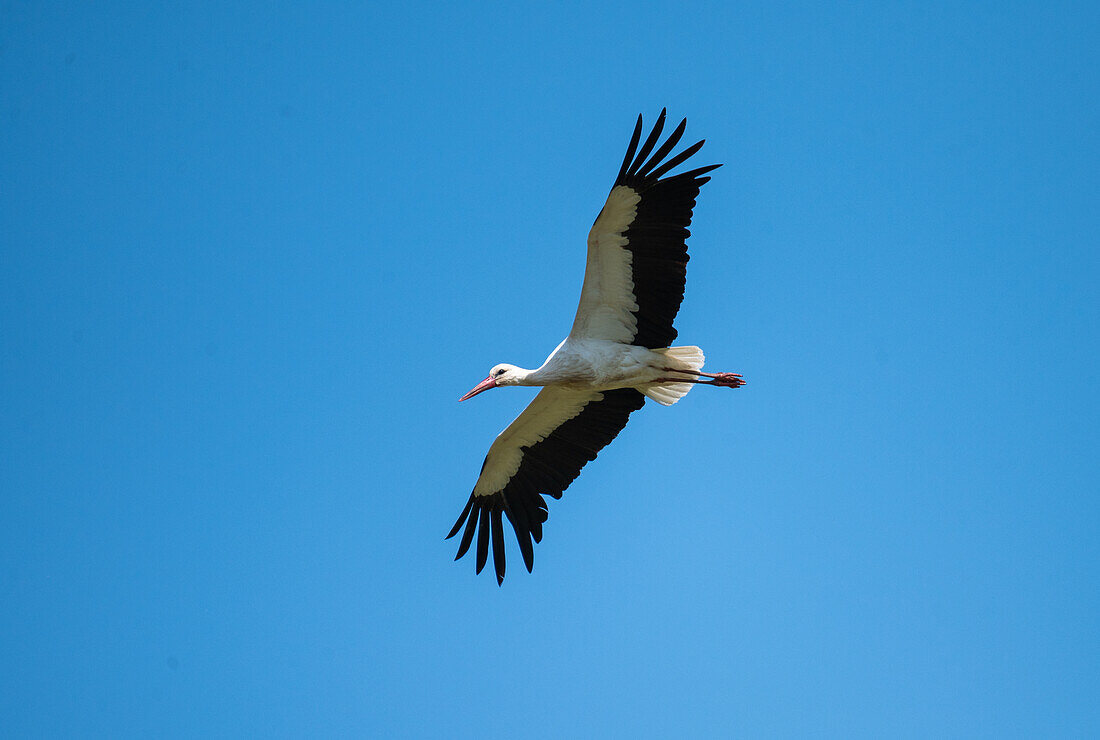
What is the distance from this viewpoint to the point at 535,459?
10047 millimetres

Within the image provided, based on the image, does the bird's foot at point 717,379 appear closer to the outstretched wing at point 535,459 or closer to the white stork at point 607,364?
the white stork at point 607,364

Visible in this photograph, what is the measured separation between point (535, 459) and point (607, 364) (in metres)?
1.51

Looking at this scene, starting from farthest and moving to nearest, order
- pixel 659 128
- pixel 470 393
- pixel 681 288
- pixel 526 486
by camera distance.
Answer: pixel 526 486, pixel 470 393, pixel 681 288, pixel 659 128

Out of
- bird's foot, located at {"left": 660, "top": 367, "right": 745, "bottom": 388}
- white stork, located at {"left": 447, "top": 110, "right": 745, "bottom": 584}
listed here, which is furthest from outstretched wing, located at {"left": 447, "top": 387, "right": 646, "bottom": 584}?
bird's foot, located at {"left": 660, "top": 367, "right": 745, "bottom": 388}

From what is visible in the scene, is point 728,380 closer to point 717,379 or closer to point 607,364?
point 717,379

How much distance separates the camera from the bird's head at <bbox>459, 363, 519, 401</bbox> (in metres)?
9.28

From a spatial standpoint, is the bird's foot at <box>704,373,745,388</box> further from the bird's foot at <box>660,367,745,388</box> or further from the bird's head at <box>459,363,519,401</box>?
the bird's head at <box>459,363,519,401</box>

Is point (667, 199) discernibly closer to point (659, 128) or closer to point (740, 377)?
point (659, 128)

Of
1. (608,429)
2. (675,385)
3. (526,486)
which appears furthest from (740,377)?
(526,486)

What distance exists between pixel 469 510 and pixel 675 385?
2282 millimetres

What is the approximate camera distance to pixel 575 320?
9094mm

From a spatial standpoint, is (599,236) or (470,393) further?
(470,393)

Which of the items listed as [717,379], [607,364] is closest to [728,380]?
[717,379]

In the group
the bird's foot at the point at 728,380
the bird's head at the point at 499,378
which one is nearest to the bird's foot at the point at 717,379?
the bird's foot at the point at 728,380
